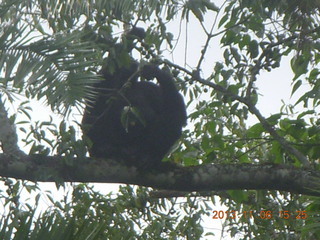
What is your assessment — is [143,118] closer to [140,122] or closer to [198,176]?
[140,122]

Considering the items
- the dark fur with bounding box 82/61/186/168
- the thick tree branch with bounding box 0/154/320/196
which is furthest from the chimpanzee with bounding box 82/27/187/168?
the thick tree branch with bounding box 0/154/320/196

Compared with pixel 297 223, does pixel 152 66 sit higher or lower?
higher

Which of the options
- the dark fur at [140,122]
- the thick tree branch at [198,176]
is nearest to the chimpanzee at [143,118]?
the dark fur at [140,122]

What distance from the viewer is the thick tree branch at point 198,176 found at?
12.9ft

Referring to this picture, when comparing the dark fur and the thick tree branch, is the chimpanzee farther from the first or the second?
the thick tree branch

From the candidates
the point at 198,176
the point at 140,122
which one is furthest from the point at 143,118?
the point at 198,176

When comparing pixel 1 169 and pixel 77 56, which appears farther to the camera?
pixel 1 169

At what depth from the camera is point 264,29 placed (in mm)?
4637

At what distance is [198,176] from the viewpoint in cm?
407

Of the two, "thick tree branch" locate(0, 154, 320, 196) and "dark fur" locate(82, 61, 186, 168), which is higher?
"dark fur" locate(82, 61, 186, 168)

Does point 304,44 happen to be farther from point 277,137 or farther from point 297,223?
point 297,223

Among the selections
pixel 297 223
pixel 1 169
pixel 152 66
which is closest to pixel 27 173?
pixel 1 169

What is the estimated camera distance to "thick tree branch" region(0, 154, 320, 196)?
12.9ft

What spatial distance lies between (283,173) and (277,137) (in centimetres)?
25
